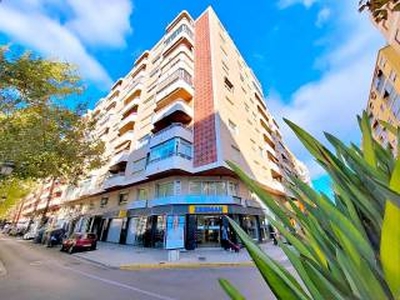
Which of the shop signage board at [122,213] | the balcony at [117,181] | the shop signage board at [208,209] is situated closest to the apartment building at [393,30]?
the shop signage board at [208,209]

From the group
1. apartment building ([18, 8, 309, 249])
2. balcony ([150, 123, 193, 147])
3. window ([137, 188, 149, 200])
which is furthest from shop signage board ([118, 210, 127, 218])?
balcony ([150, 123, 193, 147])

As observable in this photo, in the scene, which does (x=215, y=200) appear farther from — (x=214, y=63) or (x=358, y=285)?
(x=358, y=285)

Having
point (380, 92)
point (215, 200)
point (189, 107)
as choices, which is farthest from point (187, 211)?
point (380, 92)

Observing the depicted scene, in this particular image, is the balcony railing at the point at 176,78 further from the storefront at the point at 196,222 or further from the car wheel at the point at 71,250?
the car wheel at the point at 71,250

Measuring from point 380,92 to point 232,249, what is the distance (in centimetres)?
1834

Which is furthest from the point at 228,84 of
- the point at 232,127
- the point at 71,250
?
the point at 71,250

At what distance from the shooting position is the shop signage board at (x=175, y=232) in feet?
53.3

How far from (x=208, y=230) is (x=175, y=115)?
9510mm

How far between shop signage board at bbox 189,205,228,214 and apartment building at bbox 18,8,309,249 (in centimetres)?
7

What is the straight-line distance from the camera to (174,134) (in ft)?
58.2

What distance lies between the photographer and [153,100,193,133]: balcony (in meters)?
19.0

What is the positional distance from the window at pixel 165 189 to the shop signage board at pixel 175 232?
1998 millimetres

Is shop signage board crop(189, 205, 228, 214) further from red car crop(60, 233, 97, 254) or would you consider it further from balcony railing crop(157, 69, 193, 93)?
balcony railing crop(157, 69, 193, 93)

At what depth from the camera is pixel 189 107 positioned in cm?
2003
